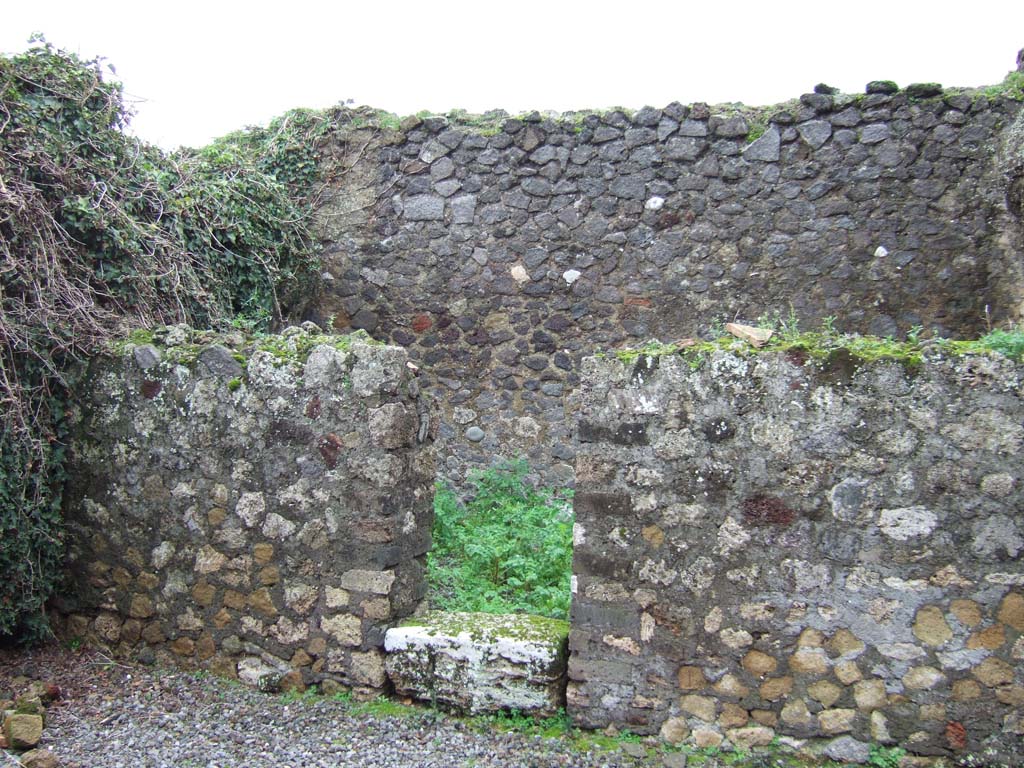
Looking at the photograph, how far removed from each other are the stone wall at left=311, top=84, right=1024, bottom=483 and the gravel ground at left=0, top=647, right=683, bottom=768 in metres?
3.24

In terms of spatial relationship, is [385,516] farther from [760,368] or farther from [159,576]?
[760,368]

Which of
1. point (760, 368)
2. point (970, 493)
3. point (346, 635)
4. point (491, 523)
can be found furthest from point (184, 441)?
point (970, 493)

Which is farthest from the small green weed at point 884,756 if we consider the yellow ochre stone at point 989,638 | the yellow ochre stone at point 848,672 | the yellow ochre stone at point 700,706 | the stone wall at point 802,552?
the yellow ochre stone at point 700,706

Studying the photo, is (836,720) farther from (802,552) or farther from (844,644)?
(802,552)

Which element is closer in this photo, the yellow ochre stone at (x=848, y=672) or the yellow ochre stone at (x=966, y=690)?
the yellow ochre stone at (x=966, y=690)

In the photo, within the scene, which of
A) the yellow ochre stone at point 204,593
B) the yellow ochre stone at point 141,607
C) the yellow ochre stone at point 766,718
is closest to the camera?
the yellow ochre stone at point 766,718

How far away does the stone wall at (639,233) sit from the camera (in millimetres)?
6383

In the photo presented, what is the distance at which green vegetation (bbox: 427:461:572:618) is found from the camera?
14.5 ft

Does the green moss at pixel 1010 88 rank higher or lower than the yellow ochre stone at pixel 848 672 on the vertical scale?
higher

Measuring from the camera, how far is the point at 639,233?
22.4 feet

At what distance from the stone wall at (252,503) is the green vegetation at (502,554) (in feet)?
1.79

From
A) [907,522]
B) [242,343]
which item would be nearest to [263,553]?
[242,343]

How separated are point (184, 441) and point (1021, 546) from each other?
3581 millimetres

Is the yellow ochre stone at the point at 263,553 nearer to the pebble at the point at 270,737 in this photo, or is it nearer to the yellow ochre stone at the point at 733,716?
the pebble at the point at 270,737
